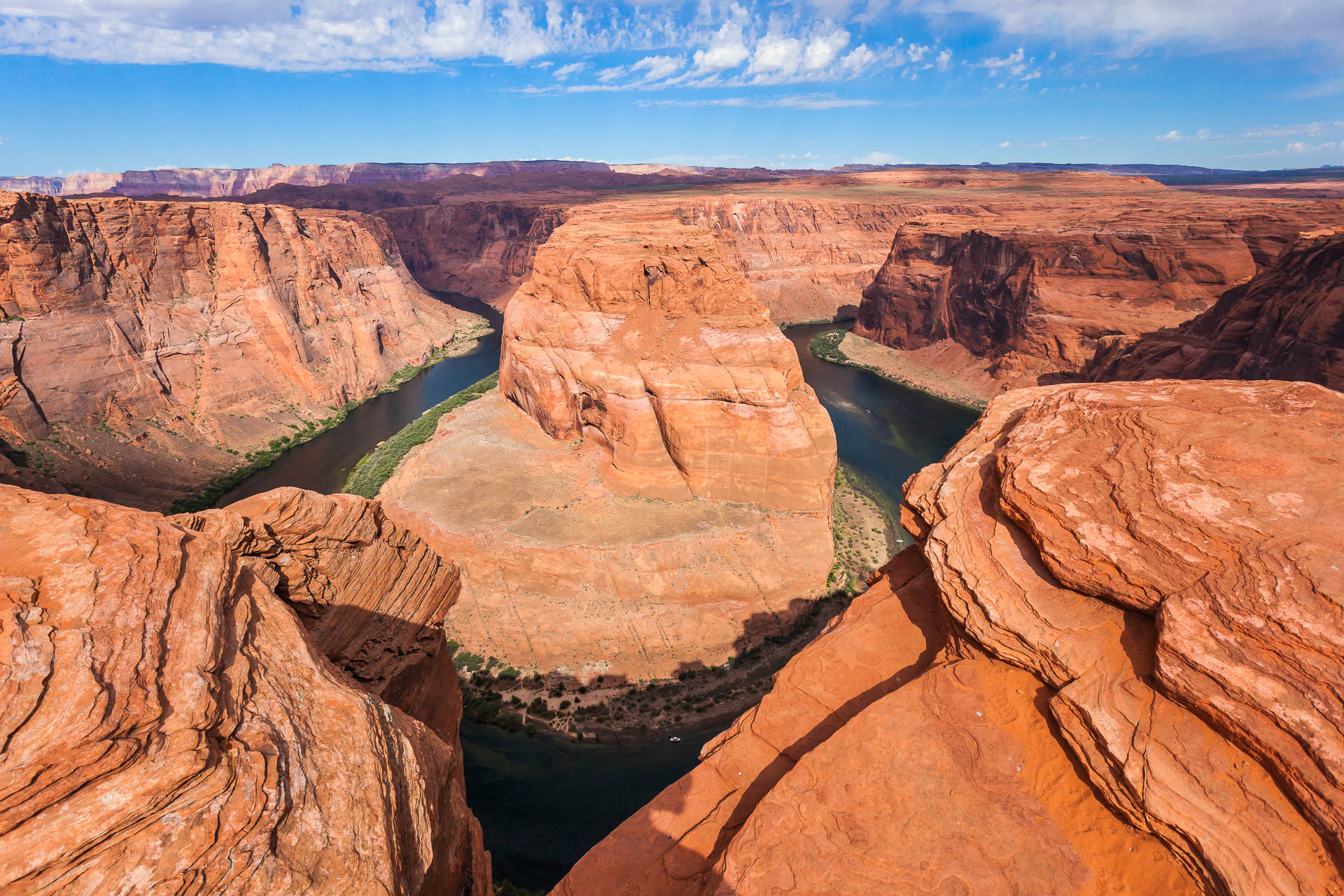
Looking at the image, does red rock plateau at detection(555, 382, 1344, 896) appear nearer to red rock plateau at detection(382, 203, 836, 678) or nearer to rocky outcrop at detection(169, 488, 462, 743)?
rocky outcrop at detection(169, 488, 462, 743)

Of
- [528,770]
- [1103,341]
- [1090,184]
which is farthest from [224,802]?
[1090,184]

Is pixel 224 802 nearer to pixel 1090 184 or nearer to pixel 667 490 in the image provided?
pixel 667 490

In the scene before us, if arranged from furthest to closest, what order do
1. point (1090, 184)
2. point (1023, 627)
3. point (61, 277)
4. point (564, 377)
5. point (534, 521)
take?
point (1090, 184)
point (61, 277)
point (564, 377)
point (534, 521)
point (1023, 627)

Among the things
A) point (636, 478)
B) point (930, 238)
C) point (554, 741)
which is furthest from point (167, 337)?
point (930, 238)

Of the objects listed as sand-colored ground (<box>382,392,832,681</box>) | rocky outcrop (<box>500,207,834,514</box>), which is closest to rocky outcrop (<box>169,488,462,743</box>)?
sand-colored ground (<box>382,392,832,681</box>)

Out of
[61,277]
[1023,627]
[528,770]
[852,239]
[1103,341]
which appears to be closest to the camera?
[1023,627]

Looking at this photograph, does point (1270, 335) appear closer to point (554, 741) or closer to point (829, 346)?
point (829, 346)

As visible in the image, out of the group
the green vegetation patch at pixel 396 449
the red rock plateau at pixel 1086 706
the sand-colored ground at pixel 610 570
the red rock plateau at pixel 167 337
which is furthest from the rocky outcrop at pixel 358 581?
the red rock plateau at pixel 167 337
